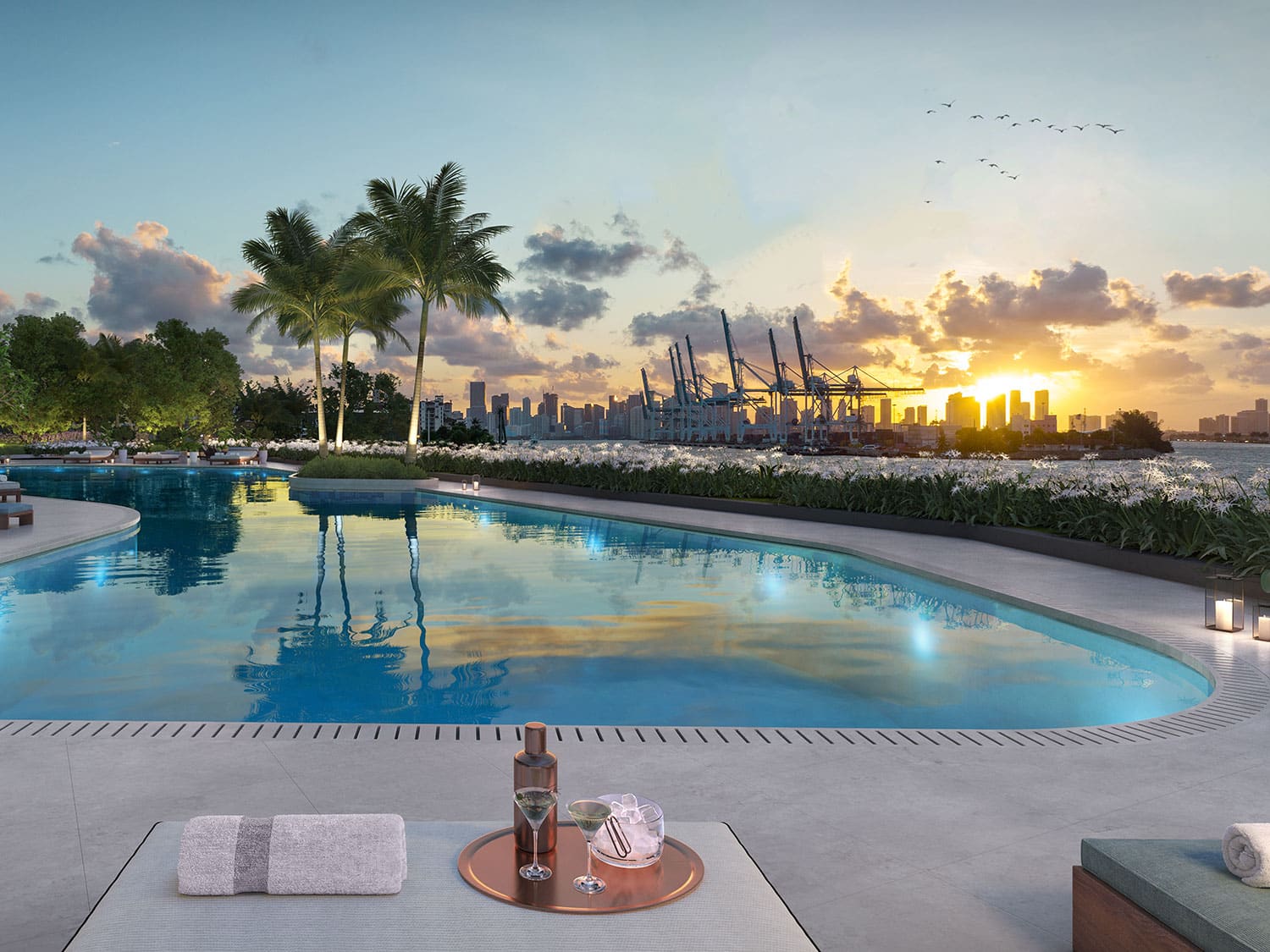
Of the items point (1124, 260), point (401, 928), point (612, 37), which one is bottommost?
point (401, 928)

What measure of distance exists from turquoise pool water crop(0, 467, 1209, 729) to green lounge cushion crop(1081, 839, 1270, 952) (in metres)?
3.31

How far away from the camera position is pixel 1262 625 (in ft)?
22.4

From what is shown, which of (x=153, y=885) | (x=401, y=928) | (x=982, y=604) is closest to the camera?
(x=401, y=928)

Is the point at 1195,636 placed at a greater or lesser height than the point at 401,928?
lesser

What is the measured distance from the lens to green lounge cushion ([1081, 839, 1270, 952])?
187 centimetres

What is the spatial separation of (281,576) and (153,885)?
9.03m

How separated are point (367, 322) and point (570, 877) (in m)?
33.7

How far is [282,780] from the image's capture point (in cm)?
383

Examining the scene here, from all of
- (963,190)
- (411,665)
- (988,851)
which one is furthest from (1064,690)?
(963,190)

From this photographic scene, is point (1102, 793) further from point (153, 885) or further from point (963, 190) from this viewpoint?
point (963, 190)

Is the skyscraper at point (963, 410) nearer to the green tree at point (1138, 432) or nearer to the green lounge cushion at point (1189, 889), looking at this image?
the green tree at point (1138, 432)

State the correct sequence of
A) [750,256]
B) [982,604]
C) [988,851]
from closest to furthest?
1. [988,851]
2. [982,604]
3. [750,256]

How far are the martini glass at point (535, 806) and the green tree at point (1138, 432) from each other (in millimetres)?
62361

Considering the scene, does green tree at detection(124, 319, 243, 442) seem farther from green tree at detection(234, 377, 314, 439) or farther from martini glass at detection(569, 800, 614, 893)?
martini glass at detection(569, 800, 614, 893)
